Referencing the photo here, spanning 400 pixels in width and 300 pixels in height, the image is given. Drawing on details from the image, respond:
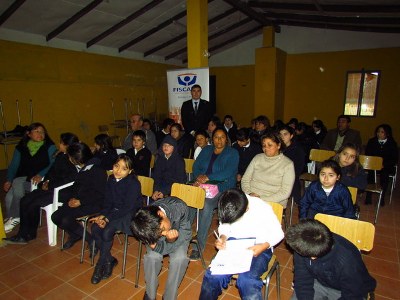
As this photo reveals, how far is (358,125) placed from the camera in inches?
393

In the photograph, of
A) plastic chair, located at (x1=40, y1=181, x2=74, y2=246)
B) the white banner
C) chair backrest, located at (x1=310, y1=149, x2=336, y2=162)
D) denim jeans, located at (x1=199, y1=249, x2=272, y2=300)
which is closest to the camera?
denim jeans, located at (x1=199, y1=249, x2=272, y2=300)

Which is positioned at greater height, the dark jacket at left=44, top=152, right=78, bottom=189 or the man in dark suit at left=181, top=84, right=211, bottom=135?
the man in dark suit at left=181, top=84, right=211, bottom=135

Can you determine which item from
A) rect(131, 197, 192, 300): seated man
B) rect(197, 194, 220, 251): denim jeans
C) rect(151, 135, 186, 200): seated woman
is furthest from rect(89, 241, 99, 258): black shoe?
rect(197, 194, 220, 251): denim jeans

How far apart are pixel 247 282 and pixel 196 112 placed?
11.9 feet

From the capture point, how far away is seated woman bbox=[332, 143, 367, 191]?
3184 millimetres

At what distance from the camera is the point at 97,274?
2.64 meters

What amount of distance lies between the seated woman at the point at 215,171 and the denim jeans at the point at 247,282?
39.9 inches

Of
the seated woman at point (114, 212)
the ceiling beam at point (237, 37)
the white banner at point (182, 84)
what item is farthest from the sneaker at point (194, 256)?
the ceiling beam at point (237, 37)

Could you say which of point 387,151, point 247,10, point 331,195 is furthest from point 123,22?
point 331,195

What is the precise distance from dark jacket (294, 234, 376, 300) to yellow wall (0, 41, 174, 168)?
761 centimetres

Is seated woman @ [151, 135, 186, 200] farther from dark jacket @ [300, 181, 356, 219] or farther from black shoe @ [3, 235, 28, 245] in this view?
black shoe @ [3, 235, 28, 245]

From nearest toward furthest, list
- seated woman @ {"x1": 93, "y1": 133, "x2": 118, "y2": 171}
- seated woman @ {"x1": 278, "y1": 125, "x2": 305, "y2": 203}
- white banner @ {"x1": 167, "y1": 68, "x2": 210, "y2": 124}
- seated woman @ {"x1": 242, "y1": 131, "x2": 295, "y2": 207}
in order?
seated woman @ {"x1": 242, "y1": 131, "x2": 295, "y2": 207} < seated woman @ {"x1": 278, "y1": 125, "x2": 305, "y2": 203} < seated woman @ {"x1": 93, "y1": 133, "x2": 118, "y2": 171} < white banner @ {"x1": 167, "y1": 68, "x2": 210, "y2": 124}

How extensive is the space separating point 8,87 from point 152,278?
6810 mm

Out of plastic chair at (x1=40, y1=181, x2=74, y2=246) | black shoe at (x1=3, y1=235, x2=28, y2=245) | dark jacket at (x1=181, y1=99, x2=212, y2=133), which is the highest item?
dark jacket at (x1=181, y1=99, x2=212, y2=133)
